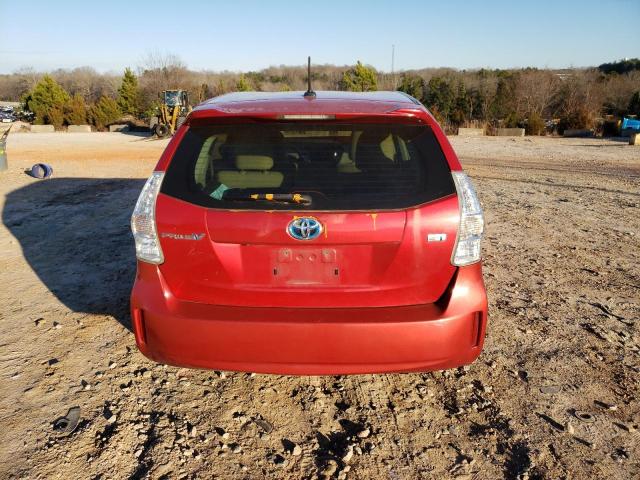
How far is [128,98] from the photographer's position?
1484 inches

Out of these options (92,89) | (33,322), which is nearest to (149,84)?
(92,89)

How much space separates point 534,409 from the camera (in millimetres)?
2752

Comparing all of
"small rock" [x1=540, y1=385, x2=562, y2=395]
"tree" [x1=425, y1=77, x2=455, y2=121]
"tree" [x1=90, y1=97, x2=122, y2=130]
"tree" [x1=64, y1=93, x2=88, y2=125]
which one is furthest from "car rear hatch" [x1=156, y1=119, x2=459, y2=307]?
"tree" [x1=64, y1=93, x2=88, y2=125]

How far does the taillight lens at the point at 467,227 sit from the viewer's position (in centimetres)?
238

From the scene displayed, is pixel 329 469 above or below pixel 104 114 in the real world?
below

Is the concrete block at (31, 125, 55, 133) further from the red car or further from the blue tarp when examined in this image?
the red car

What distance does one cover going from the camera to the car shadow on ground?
440 centimetres

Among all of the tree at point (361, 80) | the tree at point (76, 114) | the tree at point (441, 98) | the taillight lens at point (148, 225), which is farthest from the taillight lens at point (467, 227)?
the tree at point (361, 80)

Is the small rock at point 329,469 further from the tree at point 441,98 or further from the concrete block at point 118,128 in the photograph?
the tree at point 441,98

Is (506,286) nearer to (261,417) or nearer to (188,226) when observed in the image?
(261,417)

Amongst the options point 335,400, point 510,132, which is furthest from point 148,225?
point 510,132

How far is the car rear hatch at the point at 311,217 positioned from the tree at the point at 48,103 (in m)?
37.0

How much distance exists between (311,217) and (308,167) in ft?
0.98

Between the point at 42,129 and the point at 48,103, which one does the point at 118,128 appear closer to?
the point at 42,129
